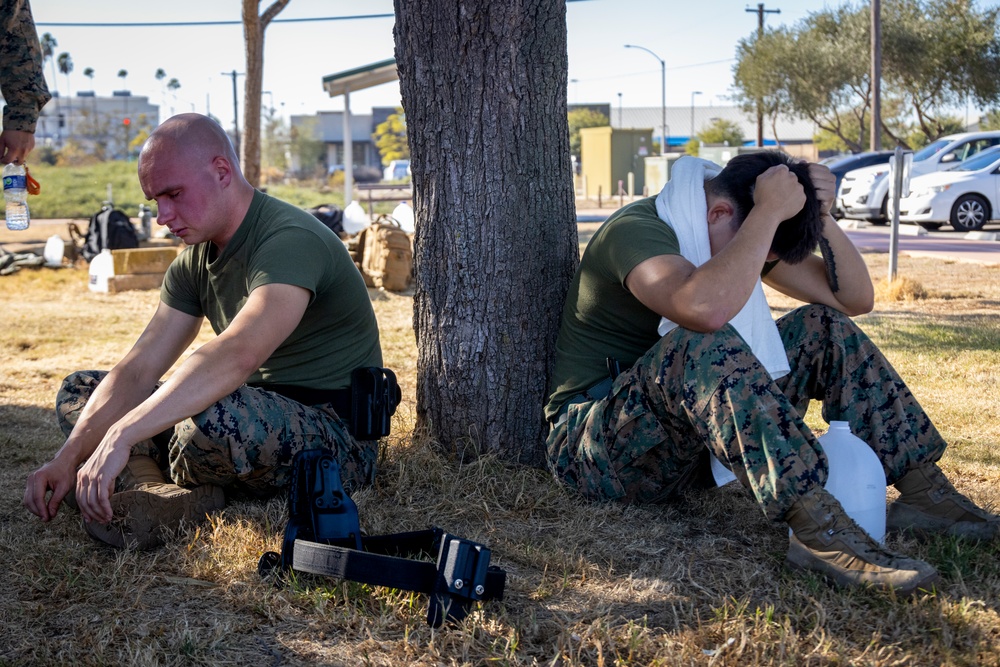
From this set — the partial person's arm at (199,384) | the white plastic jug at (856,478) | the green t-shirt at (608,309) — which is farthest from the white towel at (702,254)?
the partial person's arm at (199,384)

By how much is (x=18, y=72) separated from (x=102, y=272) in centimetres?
731

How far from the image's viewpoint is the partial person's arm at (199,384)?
8.36 ft

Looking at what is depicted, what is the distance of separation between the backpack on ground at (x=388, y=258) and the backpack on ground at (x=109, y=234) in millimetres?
3692

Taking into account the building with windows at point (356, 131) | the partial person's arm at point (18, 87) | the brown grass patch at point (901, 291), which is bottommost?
the brown grass patch at point (901, 291)

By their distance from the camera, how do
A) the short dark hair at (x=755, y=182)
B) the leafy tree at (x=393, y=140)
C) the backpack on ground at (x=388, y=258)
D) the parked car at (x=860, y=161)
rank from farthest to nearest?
1. the leafy tree at (x=393, y=140)
2. the parked car at (x=860, y=161)
3. the backpack on ground at (x=388, y=258)
4. the short dark hair at (x=755, y=182)

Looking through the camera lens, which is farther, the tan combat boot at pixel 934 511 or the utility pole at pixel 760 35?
the utility pole at pixel 760 35

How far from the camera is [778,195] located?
2.84m

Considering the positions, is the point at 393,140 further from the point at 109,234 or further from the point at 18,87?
the point at 18,87

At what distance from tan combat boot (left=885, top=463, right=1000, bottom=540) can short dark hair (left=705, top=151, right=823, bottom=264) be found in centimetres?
73

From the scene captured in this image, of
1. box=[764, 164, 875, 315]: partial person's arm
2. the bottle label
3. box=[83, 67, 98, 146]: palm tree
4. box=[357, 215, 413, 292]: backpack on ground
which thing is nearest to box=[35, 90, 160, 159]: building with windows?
box=[83, 67, 98, 146]: palm tree

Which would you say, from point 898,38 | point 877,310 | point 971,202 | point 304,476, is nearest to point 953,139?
point 971,202

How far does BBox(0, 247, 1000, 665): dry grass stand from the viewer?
227 centimetres

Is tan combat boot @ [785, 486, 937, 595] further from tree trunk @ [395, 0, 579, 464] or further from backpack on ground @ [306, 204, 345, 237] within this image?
backpack on ground @ [306, 204, 345, 237]

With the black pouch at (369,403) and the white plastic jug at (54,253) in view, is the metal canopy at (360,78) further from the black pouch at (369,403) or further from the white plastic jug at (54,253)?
the black pouch at (369,403)
